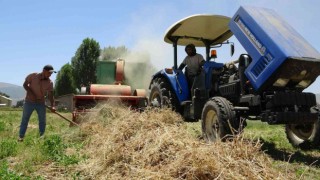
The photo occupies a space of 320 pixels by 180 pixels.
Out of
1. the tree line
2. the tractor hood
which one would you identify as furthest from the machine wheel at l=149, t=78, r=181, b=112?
the tree line

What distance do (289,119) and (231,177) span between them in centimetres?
252

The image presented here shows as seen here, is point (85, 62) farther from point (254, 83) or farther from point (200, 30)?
point (254, 83)

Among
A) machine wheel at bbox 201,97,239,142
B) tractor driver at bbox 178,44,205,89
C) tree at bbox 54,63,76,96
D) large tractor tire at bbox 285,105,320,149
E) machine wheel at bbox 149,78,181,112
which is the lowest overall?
large tractor tire at bbox 285,105,320,149

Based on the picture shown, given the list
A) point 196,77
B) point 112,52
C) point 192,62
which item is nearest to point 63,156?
point 196,77

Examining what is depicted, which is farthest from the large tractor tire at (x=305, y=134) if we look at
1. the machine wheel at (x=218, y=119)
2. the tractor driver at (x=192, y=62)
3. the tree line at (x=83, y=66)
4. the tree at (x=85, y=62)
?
the tree at (x=85, y=62)

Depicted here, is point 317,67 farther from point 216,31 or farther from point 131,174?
point 131,174

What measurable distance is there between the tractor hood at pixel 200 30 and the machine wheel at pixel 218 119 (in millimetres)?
2138

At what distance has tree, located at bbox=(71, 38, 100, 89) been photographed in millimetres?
46659

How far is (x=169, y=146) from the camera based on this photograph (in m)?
3.75

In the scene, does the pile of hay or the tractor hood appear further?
the tractor hood

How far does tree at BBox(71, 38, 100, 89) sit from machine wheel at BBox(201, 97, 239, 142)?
40.6 metres

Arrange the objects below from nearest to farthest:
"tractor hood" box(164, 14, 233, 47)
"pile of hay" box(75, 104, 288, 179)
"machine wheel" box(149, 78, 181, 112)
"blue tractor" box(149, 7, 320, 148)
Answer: "pile of hay" box(75, 104, 288, 179), "blue tractor" box(149, 7, 320, 148), "tractor hood" box(164, 14, 233, 47), "machine wheel" box(149, 78, 181, 112)

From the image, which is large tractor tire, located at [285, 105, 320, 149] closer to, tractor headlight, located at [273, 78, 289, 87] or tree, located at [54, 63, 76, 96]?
tractor headlight, located at [273, 78, 289, 87]

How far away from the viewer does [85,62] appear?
4772cm
